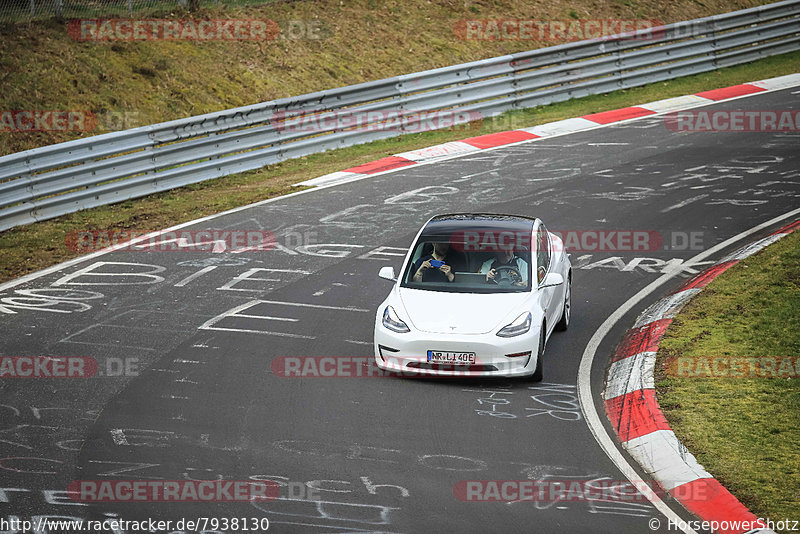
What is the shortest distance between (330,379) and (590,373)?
9.25ft

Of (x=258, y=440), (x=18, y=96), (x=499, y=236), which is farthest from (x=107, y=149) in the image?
(x=258, y=440)

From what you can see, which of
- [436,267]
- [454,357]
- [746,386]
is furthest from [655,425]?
[436,267]

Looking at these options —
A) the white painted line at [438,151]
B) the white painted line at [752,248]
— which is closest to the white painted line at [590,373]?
the white painted line at [752,248]

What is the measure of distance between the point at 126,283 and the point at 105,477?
5.91m

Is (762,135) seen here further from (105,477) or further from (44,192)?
(105,477)

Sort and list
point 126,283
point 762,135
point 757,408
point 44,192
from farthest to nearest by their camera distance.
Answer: point 762,135 < point 44,192 < point 126,283 < point 757,408

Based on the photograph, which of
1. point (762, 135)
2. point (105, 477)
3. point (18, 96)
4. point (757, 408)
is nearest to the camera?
point (105, 477)

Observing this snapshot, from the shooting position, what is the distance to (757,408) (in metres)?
9.03

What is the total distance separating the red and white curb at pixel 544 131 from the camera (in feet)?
63.2

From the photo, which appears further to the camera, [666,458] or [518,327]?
[518,327]

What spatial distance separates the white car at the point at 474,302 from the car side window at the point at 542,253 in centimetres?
2

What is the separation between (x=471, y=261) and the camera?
35.3 ft

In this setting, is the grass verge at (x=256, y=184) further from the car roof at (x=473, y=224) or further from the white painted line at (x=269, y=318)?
the car roof at (x=473, y=224)

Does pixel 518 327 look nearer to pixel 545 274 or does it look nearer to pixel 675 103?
pixel 545 274
